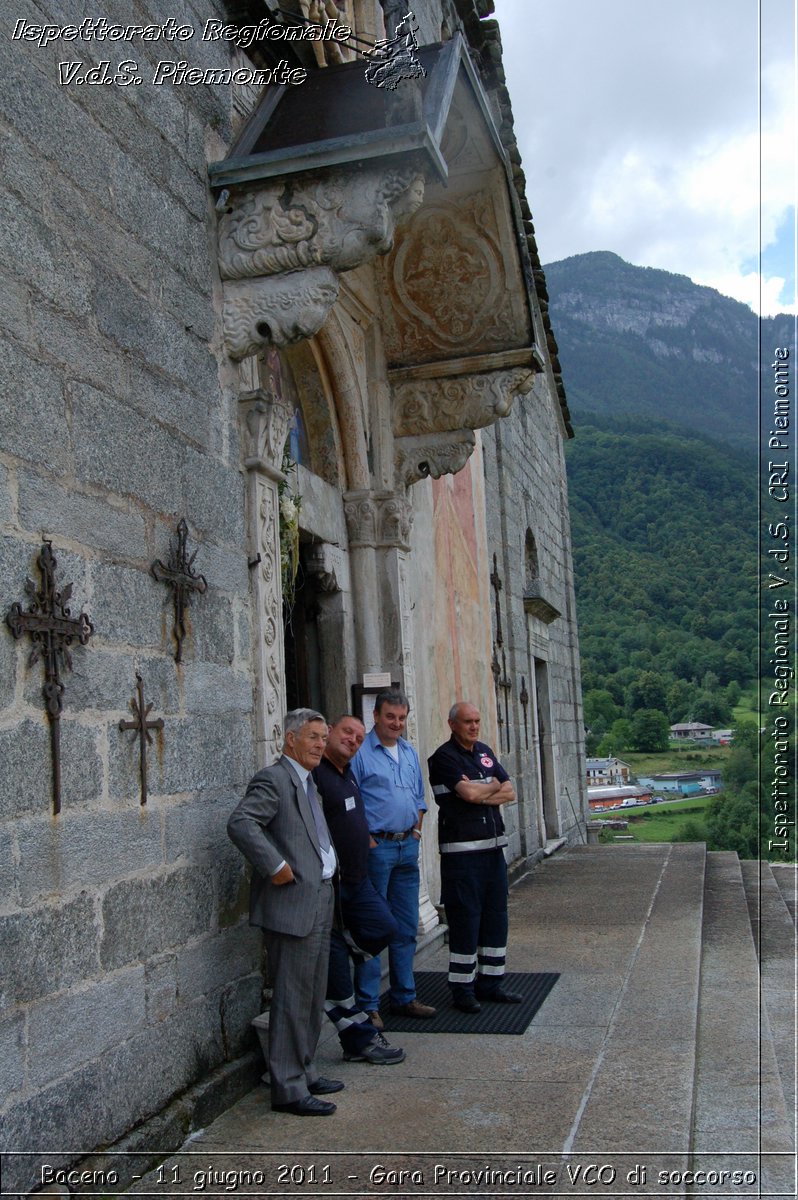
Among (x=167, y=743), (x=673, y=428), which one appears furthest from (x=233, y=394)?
(x=673, y=428)

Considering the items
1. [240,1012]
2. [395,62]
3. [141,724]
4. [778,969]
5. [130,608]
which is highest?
[395,62]

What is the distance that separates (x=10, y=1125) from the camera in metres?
2.98

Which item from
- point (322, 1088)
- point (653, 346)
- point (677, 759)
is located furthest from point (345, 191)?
point (653, 346)

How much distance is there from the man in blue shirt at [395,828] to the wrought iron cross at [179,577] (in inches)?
61.1

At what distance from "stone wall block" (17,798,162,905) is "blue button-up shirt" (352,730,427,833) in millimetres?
1674

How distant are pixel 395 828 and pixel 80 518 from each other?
2521 mm

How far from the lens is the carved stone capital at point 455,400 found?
7469 millimetres

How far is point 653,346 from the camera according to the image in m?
92.9

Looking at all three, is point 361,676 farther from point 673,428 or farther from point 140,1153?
point 673,428

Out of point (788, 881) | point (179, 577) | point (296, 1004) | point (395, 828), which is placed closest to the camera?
point (296, 1004)

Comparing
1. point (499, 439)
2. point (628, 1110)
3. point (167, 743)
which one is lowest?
point (628, 1110)

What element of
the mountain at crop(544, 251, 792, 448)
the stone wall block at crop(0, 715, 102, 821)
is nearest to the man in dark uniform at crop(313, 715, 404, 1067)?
the stone wall block at crop(0, 715, 102, 821)

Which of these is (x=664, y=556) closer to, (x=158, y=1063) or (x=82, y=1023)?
(x=158, y=1063)

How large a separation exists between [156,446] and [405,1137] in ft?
8.65
